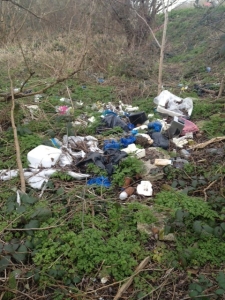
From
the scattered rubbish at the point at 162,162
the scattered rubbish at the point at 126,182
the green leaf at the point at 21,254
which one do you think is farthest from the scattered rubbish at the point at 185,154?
the green leaf at the point at 21,254

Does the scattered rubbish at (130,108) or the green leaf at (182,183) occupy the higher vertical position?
the green leaf at (182,183)

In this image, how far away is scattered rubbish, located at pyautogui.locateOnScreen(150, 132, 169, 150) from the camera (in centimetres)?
388

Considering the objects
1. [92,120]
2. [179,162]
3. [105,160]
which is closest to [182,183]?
[179,162]

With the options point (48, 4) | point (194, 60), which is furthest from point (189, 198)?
point (48, 4)

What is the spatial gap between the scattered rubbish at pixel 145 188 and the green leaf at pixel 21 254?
1.24 meters

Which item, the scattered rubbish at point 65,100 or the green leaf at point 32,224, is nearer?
the green leaf at point 32,224

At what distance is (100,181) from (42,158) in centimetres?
73

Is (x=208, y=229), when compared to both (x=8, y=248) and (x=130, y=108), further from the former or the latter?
(x=130, y=108)

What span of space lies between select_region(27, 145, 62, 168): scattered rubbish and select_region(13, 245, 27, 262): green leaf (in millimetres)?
1201

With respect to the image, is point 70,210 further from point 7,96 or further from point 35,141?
point 7,96

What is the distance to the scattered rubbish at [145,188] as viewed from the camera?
297cm

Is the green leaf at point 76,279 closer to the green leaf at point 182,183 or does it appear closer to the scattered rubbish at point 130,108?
the green leaf at point 182,183

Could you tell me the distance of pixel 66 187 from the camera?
120 inches

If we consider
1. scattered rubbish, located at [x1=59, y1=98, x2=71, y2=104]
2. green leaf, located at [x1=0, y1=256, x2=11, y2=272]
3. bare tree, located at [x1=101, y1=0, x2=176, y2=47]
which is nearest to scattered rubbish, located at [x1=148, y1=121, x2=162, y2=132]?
scattered rubbish, located at [x1=59, y1=98, x2=71, y2=104]
